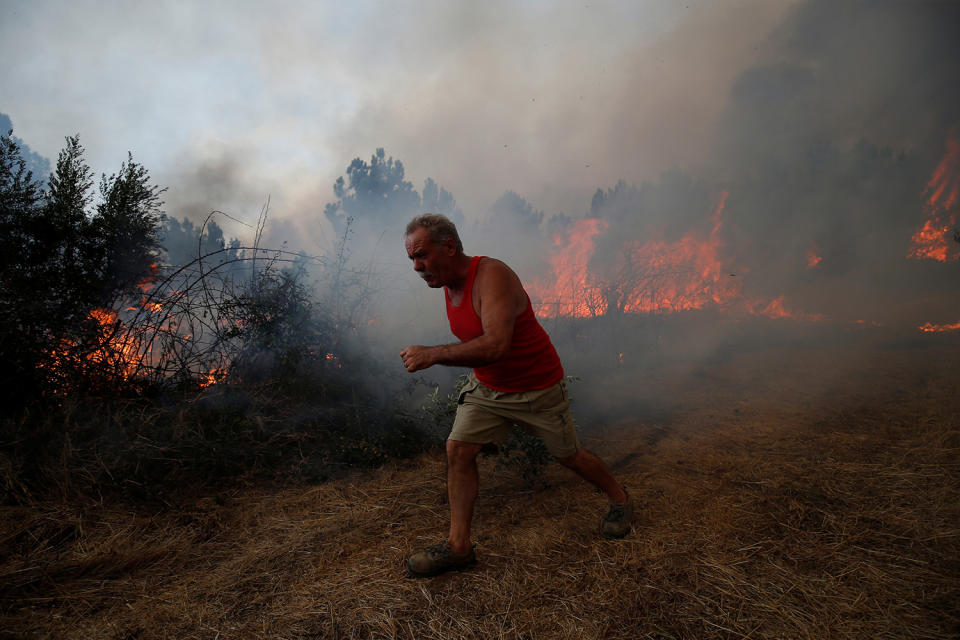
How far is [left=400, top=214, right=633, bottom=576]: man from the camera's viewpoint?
2.08 metres

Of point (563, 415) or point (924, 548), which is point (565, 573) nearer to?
point (563, 415)

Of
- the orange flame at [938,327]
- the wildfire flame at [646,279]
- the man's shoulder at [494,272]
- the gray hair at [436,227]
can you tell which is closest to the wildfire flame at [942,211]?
the orange flame at [938,327]

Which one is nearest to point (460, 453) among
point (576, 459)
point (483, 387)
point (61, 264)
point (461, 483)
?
point (461, 483)

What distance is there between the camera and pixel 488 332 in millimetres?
1883

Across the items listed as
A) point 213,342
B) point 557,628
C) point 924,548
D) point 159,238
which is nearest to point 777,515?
point 924,548

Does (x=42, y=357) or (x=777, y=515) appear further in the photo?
(x=42, y=357)

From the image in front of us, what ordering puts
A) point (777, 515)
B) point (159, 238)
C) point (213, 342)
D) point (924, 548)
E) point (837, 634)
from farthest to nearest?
1. point (159, 238)
2. point (213, 342)
3. point (777, 515)
4. point (924, 548)
5. point (837, 634)

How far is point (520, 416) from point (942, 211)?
10.6 m

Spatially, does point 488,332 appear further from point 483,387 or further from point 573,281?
point 573,281

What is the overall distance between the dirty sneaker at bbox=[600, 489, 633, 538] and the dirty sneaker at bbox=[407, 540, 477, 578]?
81 centimetres

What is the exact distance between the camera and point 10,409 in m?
3.25

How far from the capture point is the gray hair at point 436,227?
7.00ft

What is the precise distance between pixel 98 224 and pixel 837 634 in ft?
19.4

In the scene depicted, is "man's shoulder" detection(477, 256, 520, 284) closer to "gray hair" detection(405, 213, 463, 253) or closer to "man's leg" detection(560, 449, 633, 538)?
"gray hair" detection(405, 213, 463, 253)
